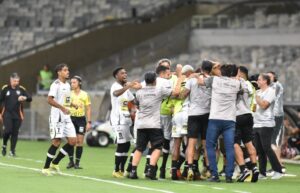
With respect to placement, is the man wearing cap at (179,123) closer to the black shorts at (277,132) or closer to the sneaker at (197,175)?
the sneaker at (197,175)

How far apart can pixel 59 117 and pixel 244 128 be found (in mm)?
3719

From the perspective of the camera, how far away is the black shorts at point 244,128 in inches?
924

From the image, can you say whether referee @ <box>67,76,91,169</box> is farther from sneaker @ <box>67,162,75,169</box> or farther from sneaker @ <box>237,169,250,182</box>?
sneaker @ <box>237,169,250,182</box>

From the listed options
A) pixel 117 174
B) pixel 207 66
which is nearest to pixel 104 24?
pixel 117 174

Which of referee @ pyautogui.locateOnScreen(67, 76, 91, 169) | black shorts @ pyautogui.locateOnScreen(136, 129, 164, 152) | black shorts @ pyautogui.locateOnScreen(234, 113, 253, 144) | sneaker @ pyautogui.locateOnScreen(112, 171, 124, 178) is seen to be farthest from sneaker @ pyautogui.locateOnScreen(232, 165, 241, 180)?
referee @ pyautogui.locateOnScreen(67, 76, 91, 169)

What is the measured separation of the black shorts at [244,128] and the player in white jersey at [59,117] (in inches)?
132

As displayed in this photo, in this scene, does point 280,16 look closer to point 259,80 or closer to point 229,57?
point 229,57

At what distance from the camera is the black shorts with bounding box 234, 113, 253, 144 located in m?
23.5

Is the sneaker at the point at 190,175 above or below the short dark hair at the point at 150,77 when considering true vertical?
below

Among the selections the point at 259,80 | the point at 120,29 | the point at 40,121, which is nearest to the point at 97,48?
the point at 120,29

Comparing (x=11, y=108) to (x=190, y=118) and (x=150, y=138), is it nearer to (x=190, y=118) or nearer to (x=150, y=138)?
(x=150, y=138)

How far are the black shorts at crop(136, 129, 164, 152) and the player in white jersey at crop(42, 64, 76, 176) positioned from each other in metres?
1.61

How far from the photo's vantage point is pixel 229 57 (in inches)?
1823

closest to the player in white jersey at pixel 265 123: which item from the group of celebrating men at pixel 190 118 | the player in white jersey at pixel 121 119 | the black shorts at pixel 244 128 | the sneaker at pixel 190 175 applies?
the group of celebrating men at pixel 190 118
